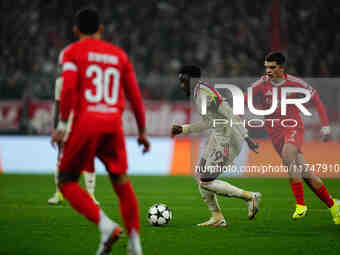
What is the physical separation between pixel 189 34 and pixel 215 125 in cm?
1913

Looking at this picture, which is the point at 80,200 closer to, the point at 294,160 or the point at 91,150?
the point at 91,150

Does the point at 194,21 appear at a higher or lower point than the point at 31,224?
higher

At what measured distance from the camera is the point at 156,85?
2112cm

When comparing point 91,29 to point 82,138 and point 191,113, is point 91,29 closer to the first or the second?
point 82,138

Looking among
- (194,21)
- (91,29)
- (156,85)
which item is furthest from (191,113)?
(91,29)

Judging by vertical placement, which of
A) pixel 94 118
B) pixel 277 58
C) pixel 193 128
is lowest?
pixel 193 128

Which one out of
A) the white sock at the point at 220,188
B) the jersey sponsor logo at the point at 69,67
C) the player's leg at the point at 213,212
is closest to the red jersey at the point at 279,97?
the white sock at the point at 220,188

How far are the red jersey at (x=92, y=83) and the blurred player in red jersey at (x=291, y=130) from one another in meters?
3.50

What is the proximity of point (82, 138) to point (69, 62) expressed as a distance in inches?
24.0

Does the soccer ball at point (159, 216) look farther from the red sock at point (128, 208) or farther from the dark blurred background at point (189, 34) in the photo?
the dark blurred background at point (189, 34)

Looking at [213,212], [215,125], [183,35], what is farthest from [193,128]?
[183,35]

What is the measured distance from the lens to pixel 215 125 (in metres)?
8.30

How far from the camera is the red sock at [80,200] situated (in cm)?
561

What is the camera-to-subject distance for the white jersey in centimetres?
816
